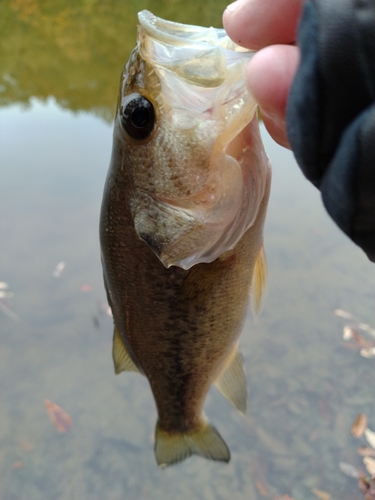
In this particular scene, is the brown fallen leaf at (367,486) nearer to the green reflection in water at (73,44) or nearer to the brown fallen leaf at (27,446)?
the brown fallen leaf at (27,446)

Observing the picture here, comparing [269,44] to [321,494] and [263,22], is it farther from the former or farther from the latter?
[321,494]

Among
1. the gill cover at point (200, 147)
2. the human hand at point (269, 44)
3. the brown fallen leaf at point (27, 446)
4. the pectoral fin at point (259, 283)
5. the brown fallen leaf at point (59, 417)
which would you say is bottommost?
the brown fallen leaf at point (27, 446)

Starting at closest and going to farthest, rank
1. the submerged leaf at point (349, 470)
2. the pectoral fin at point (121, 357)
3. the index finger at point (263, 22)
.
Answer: the index finger at point (263, 22)
the pectoral fin at point (121, 357)
the submerged leaf at point (349, 470)

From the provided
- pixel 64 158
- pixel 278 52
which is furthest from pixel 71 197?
pixel 278 52

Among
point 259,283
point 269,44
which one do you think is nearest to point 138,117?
point 269,44

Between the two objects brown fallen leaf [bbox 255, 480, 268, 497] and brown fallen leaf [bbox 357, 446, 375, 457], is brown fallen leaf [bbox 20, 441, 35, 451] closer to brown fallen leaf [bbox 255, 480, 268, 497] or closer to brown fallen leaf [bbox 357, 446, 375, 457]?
brown fallen leaf [bbox 255, 480, 268, 497]

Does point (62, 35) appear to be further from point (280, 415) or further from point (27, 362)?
point (280, 415)

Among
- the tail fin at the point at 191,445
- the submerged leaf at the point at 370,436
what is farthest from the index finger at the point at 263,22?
the submerged leaf at the point at 370,436
